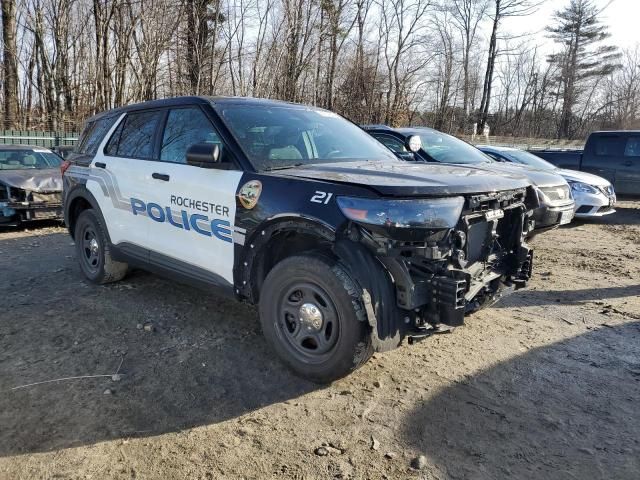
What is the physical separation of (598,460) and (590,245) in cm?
619

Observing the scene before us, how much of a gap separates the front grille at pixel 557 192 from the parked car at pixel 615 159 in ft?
17.5

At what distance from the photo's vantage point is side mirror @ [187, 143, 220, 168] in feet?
10.7

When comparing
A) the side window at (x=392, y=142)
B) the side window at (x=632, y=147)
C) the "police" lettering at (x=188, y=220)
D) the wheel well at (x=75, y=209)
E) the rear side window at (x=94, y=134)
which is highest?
the side window at (x=632, y=147)

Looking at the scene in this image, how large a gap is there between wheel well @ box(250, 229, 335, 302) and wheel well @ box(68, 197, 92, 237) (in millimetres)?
2698

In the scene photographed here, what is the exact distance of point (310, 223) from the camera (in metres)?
2.92

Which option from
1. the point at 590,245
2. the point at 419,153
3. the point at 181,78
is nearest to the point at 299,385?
the point at 419,153

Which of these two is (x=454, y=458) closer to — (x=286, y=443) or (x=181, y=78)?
(x=286, y=443)

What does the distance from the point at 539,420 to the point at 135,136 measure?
397 cm

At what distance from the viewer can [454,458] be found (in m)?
2.45

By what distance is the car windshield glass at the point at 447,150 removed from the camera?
7434mm

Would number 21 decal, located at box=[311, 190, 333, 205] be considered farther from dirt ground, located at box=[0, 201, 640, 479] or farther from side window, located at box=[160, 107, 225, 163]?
dirt ground, located at box=[0, 201, 640, 479]

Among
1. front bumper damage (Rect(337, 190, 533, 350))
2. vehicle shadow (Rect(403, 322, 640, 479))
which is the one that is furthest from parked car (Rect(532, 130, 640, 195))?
front bumper damage (Rect(337, 190, 533, 350))

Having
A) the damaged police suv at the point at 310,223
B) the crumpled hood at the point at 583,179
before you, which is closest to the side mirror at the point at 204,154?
the damaged police suv at the point at 310,223

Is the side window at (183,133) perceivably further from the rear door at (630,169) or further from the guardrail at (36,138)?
the guardrail at (36,138)
